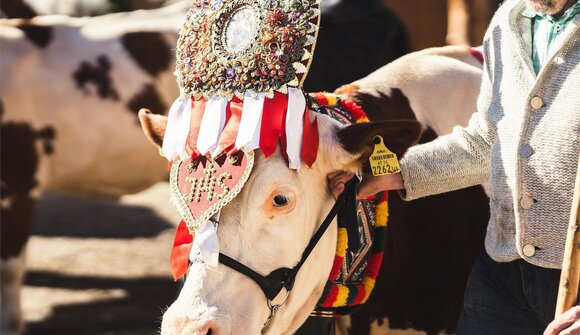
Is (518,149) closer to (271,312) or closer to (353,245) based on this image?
(353,245)

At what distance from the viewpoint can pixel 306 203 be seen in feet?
9.07

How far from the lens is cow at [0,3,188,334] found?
217 inches

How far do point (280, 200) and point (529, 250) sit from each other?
2.13 feet

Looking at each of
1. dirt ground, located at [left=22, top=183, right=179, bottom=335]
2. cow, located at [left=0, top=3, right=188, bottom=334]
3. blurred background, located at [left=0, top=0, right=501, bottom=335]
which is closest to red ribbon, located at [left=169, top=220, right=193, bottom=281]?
blurred background, located at [left=0, top=0, right=501, bottom=335]

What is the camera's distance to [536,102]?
2484 mm

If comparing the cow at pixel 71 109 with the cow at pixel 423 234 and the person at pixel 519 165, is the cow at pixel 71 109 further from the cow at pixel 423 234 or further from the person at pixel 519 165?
the person at pixel 519 165

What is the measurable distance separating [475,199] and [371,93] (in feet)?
1.76

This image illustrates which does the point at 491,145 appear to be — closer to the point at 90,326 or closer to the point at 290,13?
the point at 290,13

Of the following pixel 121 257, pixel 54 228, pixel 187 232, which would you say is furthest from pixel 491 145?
pixel 54 228

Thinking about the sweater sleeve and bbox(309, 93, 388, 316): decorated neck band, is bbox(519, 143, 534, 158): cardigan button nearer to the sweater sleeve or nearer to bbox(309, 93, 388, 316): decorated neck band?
the sweater sleeve

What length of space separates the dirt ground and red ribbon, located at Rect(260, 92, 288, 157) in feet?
10.6

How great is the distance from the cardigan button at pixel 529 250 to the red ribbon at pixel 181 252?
855 millimetres

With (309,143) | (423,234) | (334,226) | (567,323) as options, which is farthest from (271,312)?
(423,234)

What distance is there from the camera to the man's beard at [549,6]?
8.30 ft
